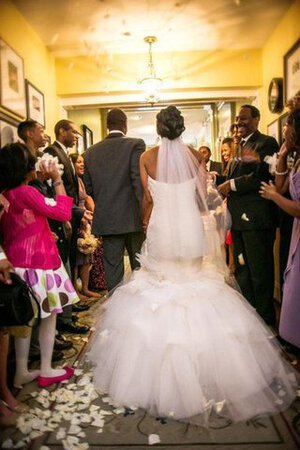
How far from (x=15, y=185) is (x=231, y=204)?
5.71 feet

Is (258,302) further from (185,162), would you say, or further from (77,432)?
(77,432)

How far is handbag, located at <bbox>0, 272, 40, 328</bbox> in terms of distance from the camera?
1.68 metres

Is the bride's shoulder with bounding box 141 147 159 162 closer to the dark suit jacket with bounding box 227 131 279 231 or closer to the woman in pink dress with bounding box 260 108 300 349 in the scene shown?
the woman in pink dress with bounding box 260 108 300 349

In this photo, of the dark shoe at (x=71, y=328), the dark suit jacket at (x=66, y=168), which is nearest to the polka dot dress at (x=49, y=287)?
the dark shoe at (x=71, y=328)

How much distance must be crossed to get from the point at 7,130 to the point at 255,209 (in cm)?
208

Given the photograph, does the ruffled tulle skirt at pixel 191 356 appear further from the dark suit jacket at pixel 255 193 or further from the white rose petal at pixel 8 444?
the dark suit jacket at pixel 255 193

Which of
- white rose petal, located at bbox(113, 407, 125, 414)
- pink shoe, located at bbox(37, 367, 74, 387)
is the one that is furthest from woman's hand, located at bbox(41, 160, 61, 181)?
white rose petal, located at bbox(113, 407, 125, 414)

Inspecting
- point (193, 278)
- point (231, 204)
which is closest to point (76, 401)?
point (193, 278)

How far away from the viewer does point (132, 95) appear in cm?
518

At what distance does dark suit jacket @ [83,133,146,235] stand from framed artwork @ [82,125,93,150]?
331 centimetres

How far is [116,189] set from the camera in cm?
303

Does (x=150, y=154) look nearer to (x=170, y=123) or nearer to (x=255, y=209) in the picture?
(x=170, y=123)

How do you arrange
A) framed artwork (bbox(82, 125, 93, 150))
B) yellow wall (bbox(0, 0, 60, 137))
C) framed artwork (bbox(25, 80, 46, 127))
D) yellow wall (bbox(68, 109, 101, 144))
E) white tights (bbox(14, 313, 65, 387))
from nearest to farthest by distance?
white tights (bbox(14, 313, 65, 387))
yellow wall (bbox(0, 0, 60, 137))
framed artwork (bbox(25, 80, 46, 127))
yellow wall (bbox(68, 109, 101, 144))
framed artwork (bbox(82, 125, 93, 150))

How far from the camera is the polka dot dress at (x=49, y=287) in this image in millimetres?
2096
